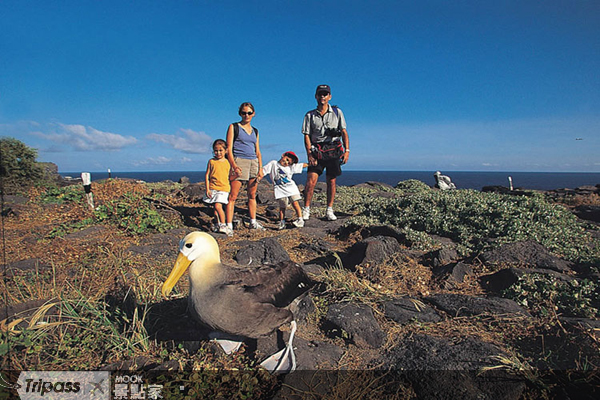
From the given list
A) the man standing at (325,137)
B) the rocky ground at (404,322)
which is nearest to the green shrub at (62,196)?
the rocky ground at (404,322)

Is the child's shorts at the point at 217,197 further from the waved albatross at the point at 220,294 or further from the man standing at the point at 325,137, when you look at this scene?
the waved albatross at the point at 220,294

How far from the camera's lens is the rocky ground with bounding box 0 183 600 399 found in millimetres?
2354

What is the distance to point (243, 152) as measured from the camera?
6.47 metres

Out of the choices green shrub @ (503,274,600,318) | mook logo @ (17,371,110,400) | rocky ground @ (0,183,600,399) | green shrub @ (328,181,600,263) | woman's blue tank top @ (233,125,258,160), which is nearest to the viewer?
mook logo @ (17,371,110,400)

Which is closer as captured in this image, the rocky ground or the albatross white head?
the rocky ground

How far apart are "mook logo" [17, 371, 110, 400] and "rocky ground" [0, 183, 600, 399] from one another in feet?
0.70

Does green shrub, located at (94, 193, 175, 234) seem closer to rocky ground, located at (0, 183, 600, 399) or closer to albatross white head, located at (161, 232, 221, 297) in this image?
rocky ground, located at (0, 183, 600, 399)

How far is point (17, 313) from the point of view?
111 inches

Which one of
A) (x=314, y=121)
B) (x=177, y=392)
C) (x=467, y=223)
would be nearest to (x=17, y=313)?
(x=177, y=392)

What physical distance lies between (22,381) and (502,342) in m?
3.80

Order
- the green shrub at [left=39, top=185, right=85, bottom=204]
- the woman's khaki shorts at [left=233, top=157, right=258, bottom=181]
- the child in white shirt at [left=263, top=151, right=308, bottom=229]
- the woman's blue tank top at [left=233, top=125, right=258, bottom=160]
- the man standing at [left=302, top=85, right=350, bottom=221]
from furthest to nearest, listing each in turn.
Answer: the green shrub at [left=39, top=185, right=85, bottom=204] → the child in white shirt at [left=263, top=151, right=308, bottom=229] → the man standing at [left=302, top=85, right=350, bottom=221] → the woman's khaki shorts at [left=233, top=157, right=258, bottom=181] → the woman's blue tank top at [left=233, top=125, right=258, bottom=160]

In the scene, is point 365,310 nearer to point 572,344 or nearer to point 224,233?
point 572,344

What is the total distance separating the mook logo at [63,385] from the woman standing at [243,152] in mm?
4409

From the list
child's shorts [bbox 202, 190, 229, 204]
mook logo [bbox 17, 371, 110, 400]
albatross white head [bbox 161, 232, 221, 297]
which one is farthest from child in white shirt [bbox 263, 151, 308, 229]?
mook logo [bbox 17, 371, 110, 400]
